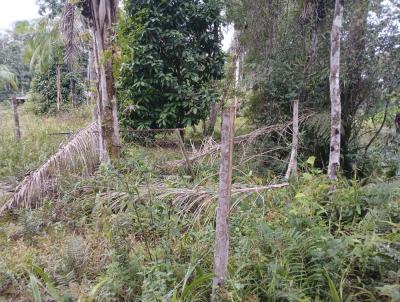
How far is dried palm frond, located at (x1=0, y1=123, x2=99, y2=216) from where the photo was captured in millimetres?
3635

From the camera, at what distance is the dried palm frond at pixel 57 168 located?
363 cm

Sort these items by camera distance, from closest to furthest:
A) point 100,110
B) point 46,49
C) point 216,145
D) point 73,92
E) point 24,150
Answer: point 100,110, point 216,145, point 24,150, point 46,49, point 73,92

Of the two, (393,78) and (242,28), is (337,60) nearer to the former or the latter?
(393,78)


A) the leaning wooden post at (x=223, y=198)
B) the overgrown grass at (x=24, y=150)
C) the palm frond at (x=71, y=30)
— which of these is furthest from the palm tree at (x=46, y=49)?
the leaning wooden post at (x=223, y=198)

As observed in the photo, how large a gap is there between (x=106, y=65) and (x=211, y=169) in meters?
1.95

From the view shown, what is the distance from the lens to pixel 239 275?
2186 millimetres

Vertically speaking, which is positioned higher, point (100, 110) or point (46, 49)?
point (46, 49)

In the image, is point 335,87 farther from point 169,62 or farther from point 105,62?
point 169,62

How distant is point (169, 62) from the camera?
726cm

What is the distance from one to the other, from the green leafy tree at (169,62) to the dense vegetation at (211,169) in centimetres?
3

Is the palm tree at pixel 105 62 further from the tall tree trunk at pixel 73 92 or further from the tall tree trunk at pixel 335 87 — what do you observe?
the tall tree trunk at pixel 73 92

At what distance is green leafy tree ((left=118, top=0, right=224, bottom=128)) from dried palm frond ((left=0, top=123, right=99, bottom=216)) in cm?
221

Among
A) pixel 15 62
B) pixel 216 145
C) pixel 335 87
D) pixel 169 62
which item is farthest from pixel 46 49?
pixel 15 62

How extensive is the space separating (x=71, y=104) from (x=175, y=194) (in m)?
10.3
